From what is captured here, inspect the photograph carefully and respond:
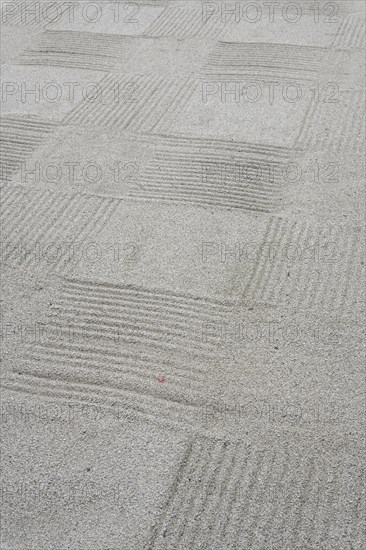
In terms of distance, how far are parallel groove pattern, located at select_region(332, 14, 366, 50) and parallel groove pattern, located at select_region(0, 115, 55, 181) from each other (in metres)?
2.25

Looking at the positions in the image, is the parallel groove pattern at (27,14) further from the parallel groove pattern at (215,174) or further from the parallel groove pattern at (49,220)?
the parallel groove pattern at (49,220)

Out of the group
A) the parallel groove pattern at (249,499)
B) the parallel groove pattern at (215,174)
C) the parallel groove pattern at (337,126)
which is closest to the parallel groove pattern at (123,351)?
the parallel groove pattern at (249,499)

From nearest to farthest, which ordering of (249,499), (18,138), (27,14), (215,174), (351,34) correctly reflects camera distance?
(249,499) → (215,174) → (18,138) → (351,34) → (27,14)

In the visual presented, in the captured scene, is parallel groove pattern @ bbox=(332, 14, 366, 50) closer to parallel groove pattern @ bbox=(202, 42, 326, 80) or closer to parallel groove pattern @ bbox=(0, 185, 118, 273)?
parallel groove pattern @ bbox=(202, 42, 326, 80)

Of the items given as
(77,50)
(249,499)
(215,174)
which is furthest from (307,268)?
(77,50)

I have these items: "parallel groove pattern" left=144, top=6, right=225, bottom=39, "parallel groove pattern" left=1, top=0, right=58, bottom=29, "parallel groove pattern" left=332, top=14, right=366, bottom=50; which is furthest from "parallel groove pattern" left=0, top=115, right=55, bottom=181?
"parallel groove pattern" left=332, top=14, right=366, bottom=50

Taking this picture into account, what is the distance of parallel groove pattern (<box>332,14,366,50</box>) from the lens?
5.06 m

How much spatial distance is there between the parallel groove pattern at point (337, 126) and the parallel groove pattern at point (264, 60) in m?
0.45

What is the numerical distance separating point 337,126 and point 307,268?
4.42 feet

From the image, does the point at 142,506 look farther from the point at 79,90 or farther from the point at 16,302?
the point at 79,90

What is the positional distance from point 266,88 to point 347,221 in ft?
5.11

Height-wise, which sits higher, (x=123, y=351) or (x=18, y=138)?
(x=18, y=138)

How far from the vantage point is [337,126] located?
416 centimetres

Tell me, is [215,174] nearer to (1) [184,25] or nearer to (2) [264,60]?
(2) [264,60]
